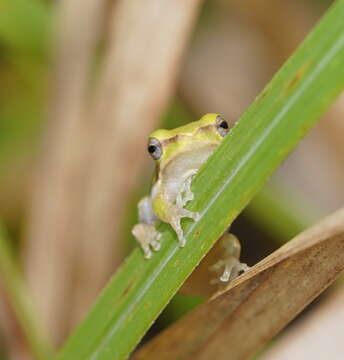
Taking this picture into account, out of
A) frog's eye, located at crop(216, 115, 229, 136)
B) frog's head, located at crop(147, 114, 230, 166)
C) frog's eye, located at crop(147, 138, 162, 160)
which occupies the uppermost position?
frog's eye, located at crop(216, 115, 229, 136)

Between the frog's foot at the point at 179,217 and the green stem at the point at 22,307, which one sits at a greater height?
the frog's foot at the point at 179,217

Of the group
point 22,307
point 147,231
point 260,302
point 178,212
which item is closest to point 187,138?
point 147,231

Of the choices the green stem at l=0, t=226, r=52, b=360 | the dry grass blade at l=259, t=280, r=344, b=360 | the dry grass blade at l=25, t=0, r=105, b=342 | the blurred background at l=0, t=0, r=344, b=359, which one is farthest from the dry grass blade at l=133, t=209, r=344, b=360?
the dry grass blade at l=25, t=0, r=105, b=342

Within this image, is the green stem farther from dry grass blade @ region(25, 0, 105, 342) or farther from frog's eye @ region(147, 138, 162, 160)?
frog's eye @ region(147, 138, 162, 160)

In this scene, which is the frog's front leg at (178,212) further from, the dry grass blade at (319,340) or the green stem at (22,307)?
the green stem at (22,307)

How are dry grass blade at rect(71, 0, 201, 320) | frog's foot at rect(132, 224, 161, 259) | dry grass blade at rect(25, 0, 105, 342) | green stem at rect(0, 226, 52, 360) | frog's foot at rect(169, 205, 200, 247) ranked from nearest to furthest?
frog's foot at rect(169, 205, 200, 247)
frog's foot at rect(132, 224, 161, 259)
green stem at rect(0, 226, 52, 360)
dry grass blade at rect(71, 0, 201, 320)
dry grass blade at rect(25, 0, 105, 342)

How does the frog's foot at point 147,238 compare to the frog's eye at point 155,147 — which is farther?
the frog's eye at point 155,147

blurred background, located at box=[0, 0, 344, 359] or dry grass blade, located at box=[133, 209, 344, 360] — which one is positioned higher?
dry grass blade, located at box=[133, 209, 344, 360]

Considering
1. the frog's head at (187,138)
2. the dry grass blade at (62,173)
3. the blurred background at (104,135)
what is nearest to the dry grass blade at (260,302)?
the blurred background at (104,135)

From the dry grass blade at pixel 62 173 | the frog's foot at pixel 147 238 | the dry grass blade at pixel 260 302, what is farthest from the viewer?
the dry grass blade at pixel 62 173
